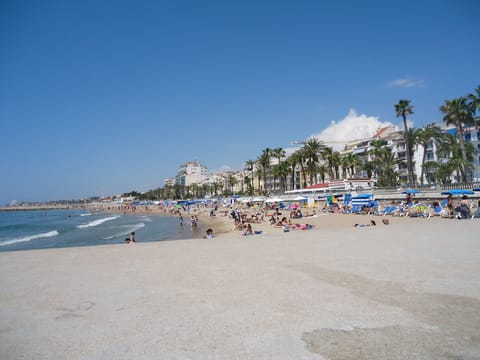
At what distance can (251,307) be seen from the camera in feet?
15.1

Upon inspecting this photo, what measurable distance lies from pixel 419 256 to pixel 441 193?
25.4m

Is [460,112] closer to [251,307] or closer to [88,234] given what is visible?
[251,307]

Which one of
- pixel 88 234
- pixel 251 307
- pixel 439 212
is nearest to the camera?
pixel 251 307

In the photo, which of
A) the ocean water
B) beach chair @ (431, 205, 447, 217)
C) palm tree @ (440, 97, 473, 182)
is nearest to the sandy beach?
beach chair @ (431, 205, 447, 217)

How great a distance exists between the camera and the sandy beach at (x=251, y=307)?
11.2 feet

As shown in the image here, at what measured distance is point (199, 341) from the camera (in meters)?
3.58

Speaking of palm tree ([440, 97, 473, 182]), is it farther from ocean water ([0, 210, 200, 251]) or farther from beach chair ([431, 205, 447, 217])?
ocean water ([0, 210, 200, 251])

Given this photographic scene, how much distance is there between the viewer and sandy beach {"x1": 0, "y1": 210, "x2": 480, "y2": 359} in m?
3.41

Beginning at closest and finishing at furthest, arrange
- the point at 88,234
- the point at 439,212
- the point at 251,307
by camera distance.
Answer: the point at 251,307, the point at 439,212, the point at 88,234

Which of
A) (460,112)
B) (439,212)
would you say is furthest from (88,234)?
(460,112)

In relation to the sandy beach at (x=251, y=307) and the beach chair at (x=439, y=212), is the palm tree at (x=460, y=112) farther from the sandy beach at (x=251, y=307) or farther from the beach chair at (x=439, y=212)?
the sandy beach at (x=251, y=307)

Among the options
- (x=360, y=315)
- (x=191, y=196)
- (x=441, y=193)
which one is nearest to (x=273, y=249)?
(x=360, y=315)

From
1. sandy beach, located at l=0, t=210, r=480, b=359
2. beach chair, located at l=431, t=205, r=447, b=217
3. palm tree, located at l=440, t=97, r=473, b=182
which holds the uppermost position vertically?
A: palm tree, located at l=440, t=97, r=473, b=182

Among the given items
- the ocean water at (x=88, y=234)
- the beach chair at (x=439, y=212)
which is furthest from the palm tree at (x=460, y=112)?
the ocean water at (x=88, y=234)
